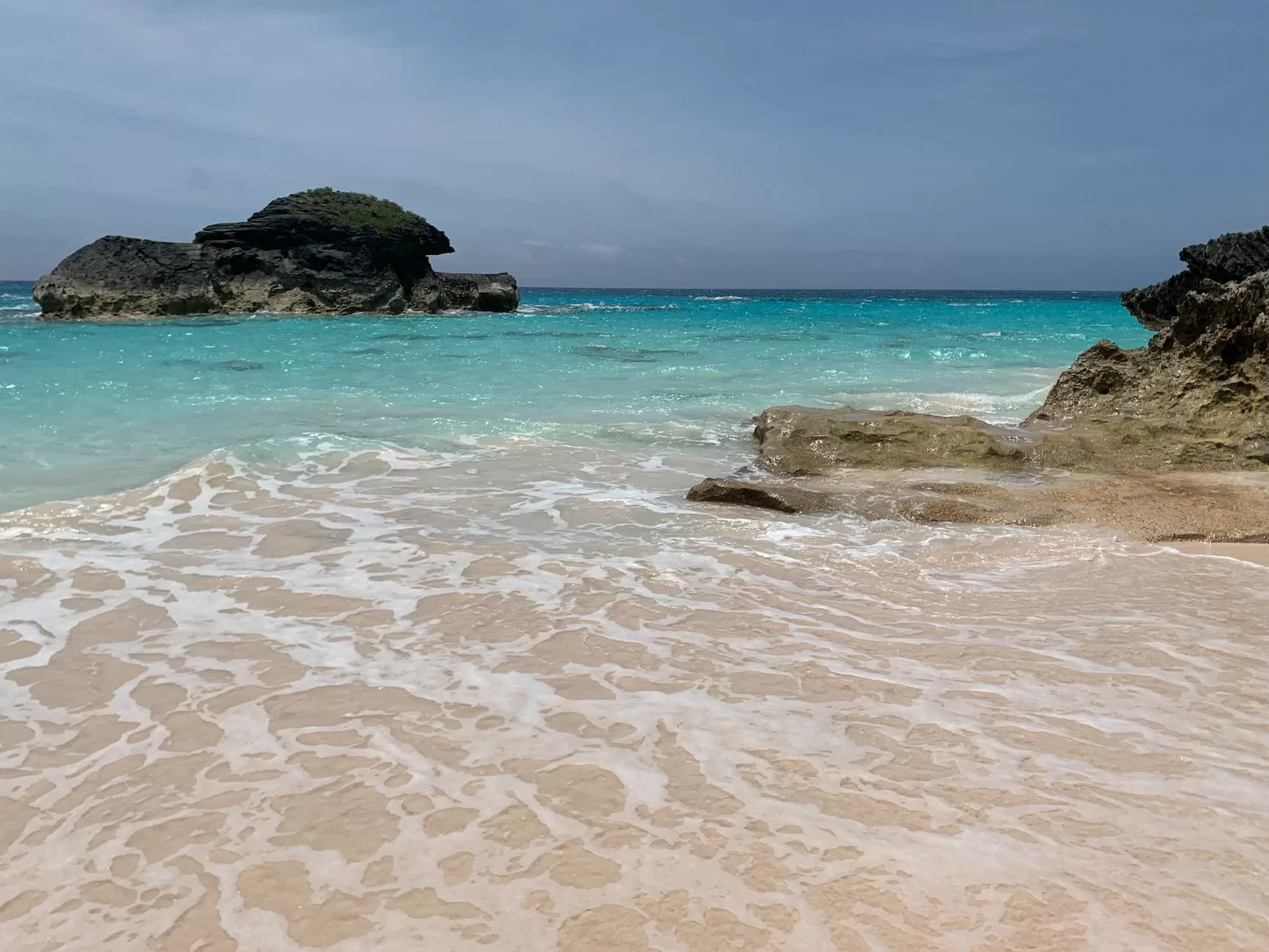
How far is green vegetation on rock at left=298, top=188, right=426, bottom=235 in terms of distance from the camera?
1912 inches

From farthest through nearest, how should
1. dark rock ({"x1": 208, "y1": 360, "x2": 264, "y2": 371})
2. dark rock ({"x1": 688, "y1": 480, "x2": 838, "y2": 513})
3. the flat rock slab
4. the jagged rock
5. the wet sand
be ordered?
dark rock ({"x1": 208, "y1": 360, "x2": 264, "y2": 371}) → the jagged rock → dark rock ({"x1": 688, "y1": 480, "x2": 838, "y2": 513}) → the flat rock slab → the wet sand

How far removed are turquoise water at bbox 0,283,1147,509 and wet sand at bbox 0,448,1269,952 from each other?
160 inches

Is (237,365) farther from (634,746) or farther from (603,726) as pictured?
(634,746)

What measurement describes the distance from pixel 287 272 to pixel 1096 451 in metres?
45.2

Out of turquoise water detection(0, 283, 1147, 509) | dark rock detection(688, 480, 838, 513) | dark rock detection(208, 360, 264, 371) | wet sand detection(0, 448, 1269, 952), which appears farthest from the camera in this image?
dark rock detection(208, 360, 264, 371)

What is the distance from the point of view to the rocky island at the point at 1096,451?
6191mm

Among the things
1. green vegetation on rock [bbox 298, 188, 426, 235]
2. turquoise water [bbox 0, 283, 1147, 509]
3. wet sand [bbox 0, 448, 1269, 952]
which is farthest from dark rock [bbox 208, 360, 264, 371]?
green vegetation on rock [bbox 298, 188, 426, 235]

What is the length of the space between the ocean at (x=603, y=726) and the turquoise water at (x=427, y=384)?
2.54 meters

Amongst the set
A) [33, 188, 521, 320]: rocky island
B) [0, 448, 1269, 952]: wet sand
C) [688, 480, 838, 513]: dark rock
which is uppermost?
[33, 188, 521, 320]: rocky island

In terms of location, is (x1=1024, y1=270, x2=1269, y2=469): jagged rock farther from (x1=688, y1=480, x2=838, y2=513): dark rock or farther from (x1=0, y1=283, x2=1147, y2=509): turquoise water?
(x1=688, y1=480, x2=838, y2=513): dark rock

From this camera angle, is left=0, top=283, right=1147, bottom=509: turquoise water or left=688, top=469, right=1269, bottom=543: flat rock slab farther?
left=0, top=283, right=1147, bottom=509: turquoise water

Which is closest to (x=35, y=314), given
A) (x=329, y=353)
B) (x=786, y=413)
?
(x=329, y=353)

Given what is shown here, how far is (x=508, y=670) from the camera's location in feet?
12.0

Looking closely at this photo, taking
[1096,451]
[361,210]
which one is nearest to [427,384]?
[1096,451]
